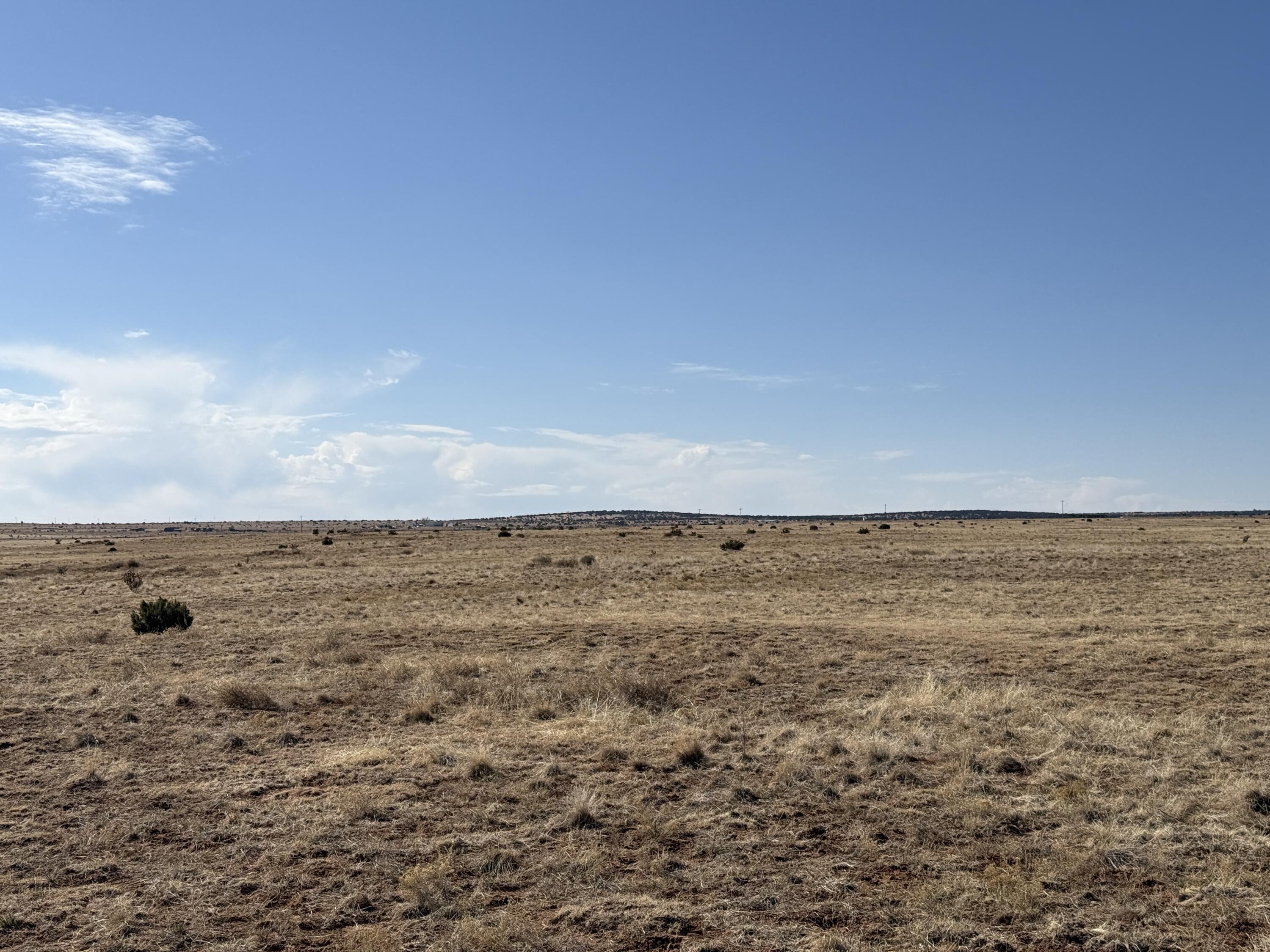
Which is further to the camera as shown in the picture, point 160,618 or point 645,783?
point 160,618

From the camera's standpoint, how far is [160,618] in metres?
25.0

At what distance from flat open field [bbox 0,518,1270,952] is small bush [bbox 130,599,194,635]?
3.08ft

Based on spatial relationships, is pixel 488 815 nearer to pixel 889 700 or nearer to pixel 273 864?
pixel 273 864

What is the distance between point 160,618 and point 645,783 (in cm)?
1917

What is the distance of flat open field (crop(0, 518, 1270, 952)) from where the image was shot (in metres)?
7.36

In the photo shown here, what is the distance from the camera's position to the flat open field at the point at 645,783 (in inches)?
290

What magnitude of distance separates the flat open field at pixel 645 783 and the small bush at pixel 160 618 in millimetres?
940

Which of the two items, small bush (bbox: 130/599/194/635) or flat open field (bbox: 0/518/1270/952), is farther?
small bush (bbox: 130/599/194/635)

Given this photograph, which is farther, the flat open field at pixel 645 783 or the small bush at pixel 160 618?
the small bush at pixel 160 618

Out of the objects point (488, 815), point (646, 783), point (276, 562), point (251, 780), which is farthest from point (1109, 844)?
point (276, 562)

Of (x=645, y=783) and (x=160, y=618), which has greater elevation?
(x=160, y=618)

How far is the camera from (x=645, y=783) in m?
10.9

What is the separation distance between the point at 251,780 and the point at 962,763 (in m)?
8.67

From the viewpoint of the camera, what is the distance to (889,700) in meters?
14.8
